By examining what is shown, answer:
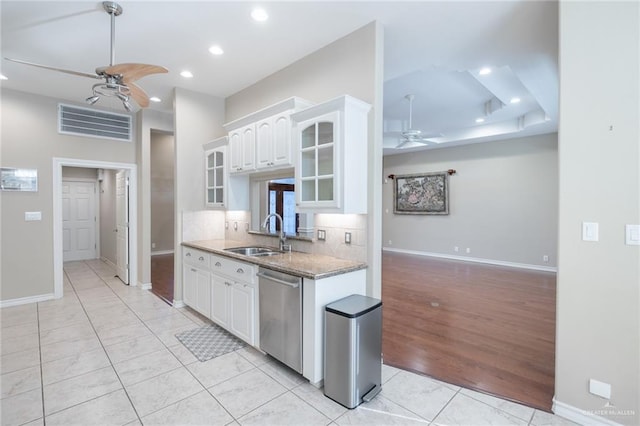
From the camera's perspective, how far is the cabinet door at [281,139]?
302 centimetres

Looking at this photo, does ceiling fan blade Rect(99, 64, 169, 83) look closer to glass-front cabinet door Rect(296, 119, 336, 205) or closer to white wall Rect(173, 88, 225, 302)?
glass-front cabinet door Rect(296, 119, 336, 205)

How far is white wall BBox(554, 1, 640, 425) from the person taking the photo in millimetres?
1818

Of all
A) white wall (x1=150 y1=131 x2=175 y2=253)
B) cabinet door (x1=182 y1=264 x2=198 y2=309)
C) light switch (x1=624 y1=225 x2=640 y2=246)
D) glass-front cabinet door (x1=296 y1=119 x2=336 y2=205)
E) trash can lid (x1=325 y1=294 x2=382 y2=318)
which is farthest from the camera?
white wall (x1=150 y1=131 x2=175 y2=253)

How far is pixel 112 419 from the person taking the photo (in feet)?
6.63

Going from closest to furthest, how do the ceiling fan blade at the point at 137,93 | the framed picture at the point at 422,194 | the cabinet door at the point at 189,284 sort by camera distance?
1. the ceiling fan blade at the point at 137,93
2. the cabinet door at the point at 189,284
3. the framed picture at the point at 422,194

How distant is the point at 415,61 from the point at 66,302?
5637mm

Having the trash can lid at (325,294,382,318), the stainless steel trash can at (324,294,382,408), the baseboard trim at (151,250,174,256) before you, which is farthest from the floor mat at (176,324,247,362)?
the baseboard trim at (151,250,174,256)

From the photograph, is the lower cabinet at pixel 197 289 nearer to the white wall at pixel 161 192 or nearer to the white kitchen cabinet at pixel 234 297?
the white kitchen cabinet at pixel 234 297

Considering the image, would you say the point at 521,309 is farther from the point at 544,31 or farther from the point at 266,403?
the point at 266,403

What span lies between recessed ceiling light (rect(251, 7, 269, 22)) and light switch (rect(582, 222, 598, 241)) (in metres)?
2.85

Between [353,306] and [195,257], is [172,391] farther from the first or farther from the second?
[195,257]

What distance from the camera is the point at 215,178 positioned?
13.7ft

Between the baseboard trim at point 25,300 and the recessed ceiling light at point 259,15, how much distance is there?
16.0 ft

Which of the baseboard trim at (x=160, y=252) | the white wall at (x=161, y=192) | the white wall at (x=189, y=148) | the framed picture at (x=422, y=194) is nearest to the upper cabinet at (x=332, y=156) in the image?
the white wall at (x=189, y=148)
